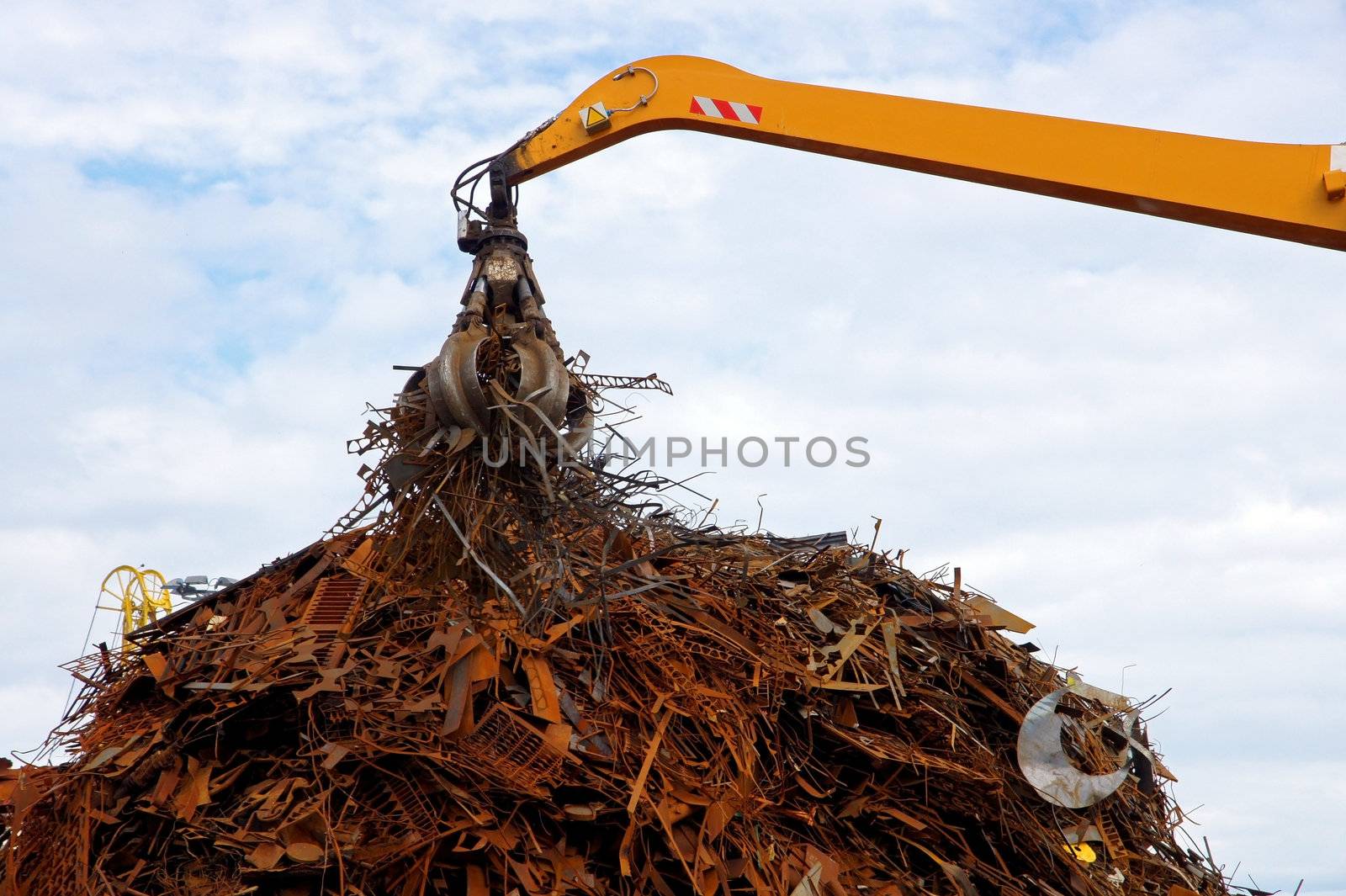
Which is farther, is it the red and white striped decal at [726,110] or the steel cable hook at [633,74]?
the steel cable hook at [633,74]

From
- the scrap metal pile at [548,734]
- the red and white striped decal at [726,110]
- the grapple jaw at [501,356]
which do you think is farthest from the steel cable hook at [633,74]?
the scrap metal pile at [548,734]

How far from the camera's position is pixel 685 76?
5.55 meters

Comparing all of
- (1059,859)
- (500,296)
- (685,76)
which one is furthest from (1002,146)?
(1059,859)

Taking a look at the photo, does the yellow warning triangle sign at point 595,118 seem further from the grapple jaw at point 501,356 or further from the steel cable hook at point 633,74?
the grapple jaw at point 501,356

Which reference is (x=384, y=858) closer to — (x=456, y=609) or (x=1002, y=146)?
(x=456, y=609)

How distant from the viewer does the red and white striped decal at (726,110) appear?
5.45m

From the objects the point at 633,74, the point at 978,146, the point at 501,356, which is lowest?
the point at 501,356

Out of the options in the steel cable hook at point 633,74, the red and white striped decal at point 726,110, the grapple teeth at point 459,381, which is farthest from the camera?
the steel cable hook at point 633,74

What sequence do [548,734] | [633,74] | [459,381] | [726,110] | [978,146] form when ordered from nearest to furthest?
[459,381]
[548,734]
[978,146]
[726,110]
[633,74]

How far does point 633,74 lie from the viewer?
5.61 meters

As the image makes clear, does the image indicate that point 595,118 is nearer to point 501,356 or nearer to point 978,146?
point 501,356

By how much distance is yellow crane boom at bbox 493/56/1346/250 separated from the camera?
471cm

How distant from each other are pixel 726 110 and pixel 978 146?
3.92ft

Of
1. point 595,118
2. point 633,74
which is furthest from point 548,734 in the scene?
point 633,74
